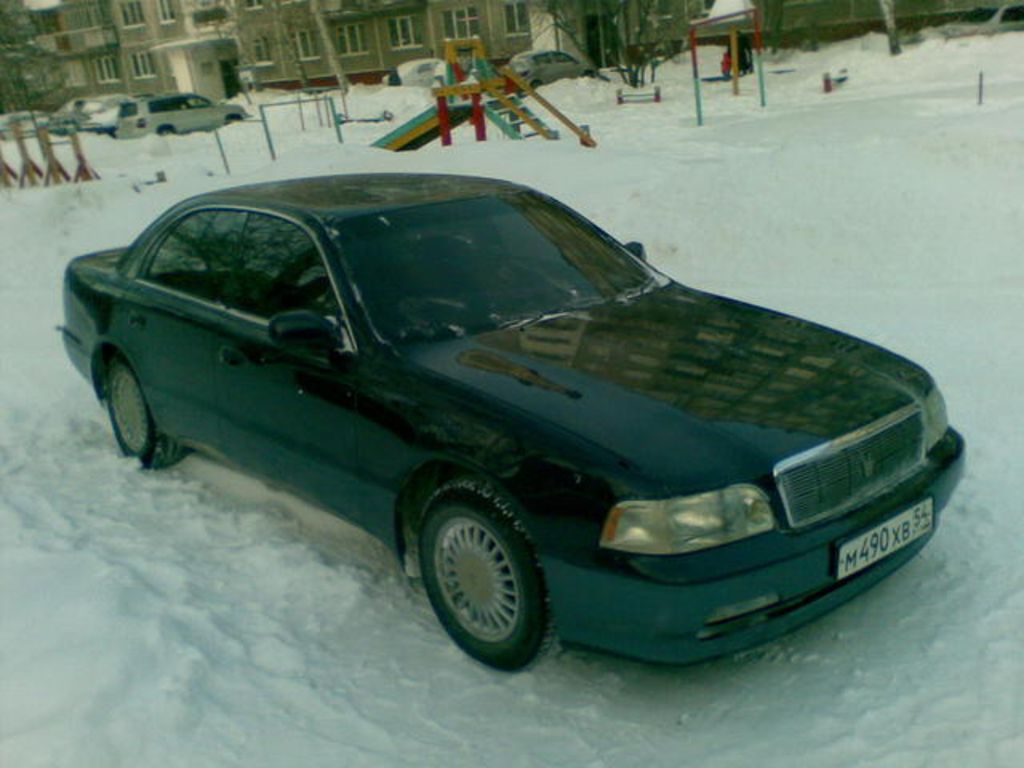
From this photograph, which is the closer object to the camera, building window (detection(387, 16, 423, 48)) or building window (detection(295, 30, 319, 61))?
building window (detection(387, 16, 423, 48))

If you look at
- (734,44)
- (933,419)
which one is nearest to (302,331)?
(933,419)

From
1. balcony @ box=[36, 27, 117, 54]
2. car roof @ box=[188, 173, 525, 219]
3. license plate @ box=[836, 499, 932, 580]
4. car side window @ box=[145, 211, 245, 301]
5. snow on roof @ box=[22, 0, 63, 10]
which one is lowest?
license plate @ box=[836, 499, 932, 580]

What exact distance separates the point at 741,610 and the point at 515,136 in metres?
14.1

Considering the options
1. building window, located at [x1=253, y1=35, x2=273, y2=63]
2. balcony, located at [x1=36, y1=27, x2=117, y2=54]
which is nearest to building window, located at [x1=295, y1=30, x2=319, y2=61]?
building window, located at [x1=253, y1=35, x2=273, y2=63]

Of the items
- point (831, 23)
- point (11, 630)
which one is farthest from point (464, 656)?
point (831, 23)

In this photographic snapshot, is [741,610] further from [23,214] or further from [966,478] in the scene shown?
[23,214]

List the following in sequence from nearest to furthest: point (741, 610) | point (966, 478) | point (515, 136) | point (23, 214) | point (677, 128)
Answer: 1. point (741, 610)
2. point (966, 478)
3. point (23, 214)
4. point (515, 136)
5. point (677, 128)

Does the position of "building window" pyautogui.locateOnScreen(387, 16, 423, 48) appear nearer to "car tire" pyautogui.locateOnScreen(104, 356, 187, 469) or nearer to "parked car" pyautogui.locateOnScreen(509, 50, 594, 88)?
"parked car" pyautogui.locateOnScreen(509, 50, 594, 88)

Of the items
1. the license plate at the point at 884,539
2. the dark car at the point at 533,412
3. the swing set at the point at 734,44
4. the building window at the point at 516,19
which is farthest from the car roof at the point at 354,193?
the building window at the point at 516,19

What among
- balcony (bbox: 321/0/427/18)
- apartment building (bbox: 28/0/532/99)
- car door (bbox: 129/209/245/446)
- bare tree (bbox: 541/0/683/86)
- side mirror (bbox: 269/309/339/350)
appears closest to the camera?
side mirror (bbox: 269/309/339/350)

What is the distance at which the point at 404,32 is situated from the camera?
157ft

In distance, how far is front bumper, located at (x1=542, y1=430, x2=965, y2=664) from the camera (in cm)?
293

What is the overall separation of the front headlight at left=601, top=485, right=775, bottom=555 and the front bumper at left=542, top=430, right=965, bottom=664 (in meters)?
0.03

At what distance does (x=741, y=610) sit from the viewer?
9.84ft
